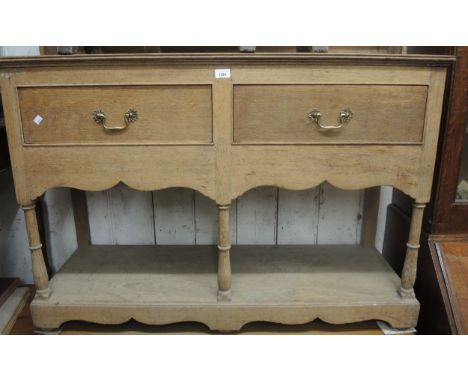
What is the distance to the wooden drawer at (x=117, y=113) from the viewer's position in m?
1.24

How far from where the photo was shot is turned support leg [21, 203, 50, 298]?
1.36m

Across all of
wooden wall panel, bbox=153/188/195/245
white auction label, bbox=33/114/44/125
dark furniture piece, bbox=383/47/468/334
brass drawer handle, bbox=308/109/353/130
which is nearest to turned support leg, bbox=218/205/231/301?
brass drawer handle, bbox=308/109/353/130

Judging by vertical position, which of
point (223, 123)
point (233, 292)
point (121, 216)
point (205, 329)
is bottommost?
point (205, 329)

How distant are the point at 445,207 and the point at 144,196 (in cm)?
123

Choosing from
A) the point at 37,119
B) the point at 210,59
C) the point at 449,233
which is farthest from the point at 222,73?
the point at 449,233

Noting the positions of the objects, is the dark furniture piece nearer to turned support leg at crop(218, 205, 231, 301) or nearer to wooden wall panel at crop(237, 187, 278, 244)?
wooden wall panel at crop(237, 187, 278, 244)

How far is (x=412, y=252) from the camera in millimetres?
1402

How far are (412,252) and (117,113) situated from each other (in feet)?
3.56

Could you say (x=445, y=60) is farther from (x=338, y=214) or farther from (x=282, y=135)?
(x=338, y=214)

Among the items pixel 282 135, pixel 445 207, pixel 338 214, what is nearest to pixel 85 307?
pixel 282 135

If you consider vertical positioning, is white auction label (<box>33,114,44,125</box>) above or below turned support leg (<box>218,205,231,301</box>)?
above

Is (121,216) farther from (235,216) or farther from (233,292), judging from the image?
(233,292)

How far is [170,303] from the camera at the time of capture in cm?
143

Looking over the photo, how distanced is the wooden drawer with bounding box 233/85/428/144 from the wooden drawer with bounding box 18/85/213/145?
0.12 metres
